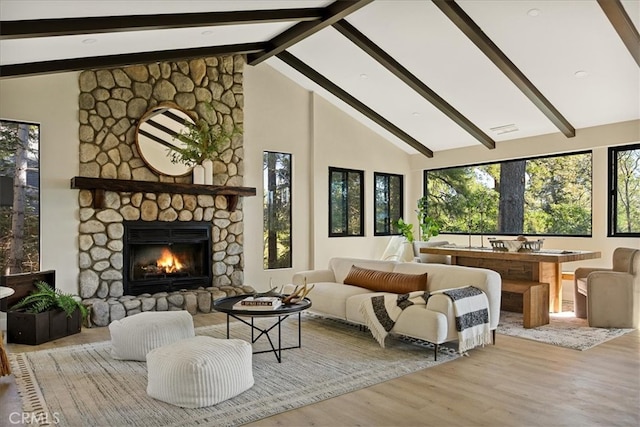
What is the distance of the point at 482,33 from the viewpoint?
17.1ft

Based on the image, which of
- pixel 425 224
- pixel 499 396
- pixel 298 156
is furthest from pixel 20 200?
pixel 425 224

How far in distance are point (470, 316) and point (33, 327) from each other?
4.09m

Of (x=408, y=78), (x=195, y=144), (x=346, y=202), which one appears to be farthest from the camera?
(x=346, y=202)

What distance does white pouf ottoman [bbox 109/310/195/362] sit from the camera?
13.0 feet

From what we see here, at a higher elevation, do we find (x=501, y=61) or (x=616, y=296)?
(x=501, y=61)

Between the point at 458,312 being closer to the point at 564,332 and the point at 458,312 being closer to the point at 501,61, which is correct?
the point at 564,332

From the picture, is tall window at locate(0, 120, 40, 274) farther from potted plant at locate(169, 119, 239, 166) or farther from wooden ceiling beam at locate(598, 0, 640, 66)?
wooden ceiling beam at locate(598, 0, 640, 66)

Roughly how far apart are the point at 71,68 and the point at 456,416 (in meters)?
5.14

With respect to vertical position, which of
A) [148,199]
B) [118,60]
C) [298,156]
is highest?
[118,60]

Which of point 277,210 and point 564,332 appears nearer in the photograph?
point 564,332

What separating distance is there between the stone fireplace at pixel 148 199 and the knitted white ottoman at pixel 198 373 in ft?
8.55

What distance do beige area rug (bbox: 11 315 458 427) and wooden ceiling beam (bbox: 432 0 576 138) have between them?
3361mm

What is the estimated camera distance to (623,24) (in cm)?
459

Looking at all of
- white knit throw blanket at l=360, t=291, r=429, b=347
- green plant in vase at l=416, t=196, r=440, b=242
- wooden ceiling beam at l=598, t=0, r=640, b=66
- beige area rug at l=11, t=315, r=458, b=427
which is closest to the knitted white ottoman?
beige area rug at l=11, t=315, r=458, b=427
